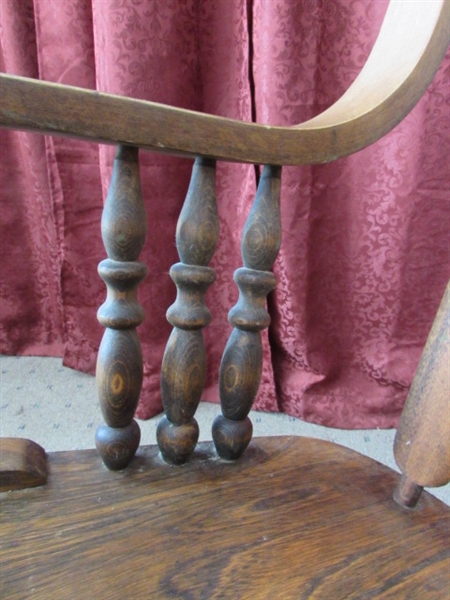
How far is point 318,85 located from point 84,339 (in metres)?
0.93

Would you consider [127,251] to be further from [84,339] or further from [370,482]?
[84,339]

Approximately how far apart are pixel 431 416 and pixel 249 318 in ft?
0.55

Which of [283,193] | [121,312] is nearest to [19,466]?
[121,312]

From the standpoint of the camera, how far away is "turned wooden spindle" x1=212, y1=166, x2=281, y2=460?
40cm

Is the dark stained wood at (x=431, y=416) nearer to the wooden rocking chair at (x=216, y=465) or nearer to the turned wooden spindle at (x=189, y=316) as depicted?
the wooden rocking chair at (x=216, y=465)

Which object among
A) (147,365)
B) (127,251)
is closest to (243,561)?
(127,251)

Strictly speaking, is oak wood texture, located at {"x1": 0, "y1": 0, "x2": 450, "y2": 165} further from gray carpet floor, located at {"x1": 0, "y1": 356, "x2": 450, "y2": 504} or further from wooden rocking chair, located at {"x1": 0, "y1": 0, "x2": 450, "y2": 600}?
gray carpet floor, located at {"x1": 0, "y1": 356, "x2": 450, "y2": 504}

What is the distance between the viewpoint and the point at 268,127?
36cm

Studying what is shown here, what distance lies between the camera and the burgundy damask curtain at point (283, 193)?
3.35 feet

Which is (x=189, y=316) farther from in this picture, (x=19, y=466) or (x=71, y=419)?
(x=71, y=419)

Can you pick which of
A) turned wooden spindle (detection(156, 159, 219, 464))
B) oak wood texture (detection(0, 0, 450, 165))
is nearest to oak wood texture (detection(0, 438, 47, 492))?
turned wooden spindle (detection(156, 159, 219, 464))

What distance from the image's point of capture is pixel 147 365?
1.25 meters

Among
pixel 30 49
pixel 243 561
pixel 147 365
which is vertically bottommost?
pixel 147 365

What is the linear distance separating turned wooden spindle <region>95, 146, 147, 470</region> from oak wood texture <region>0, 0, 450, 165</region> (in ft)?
0.16
